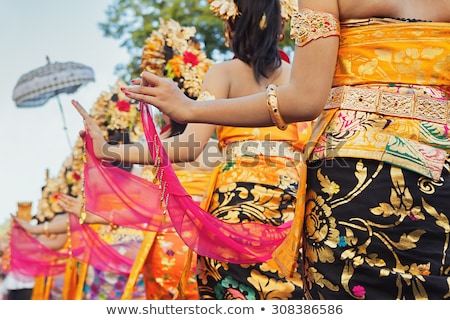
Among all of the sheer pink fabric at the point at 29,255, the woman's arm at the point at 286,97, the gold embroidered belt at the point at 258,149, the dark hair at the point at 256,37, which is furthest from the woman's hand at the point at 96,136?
the sheer pink fabric at the point at 29,255

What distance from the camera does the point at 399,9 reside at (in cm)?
232

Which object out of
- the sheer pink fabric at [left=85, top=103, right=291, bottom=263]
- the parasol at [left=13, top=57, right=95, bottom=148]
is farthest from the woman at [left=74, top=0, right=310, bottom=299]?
the parasol at [left=13, top=57, right=95, bottom=148]

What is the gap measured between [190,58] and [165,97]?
357cm

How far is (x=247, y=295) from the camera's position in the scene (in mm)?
3660

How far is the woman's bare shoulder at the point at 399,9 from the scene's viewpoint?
2316mm

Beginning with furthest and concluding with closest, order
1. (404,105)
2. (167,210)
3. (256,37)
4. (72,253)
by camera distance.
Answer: (72,253) < (256,37) < (167,210) < (404,105)

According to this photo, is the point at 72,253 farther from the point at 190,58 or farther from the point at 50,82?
the point at 50,82

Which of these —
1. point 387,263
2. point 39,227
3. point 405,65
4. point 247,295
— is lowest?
point 39,227

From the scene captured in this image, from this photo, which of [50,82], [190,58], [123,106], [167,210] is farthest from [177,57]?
[50,82]

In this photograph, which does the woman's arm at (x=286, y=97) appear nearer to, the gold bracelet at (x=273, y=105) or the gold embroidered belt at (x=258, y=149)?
the gold bracelet at (x=273, y=105)
